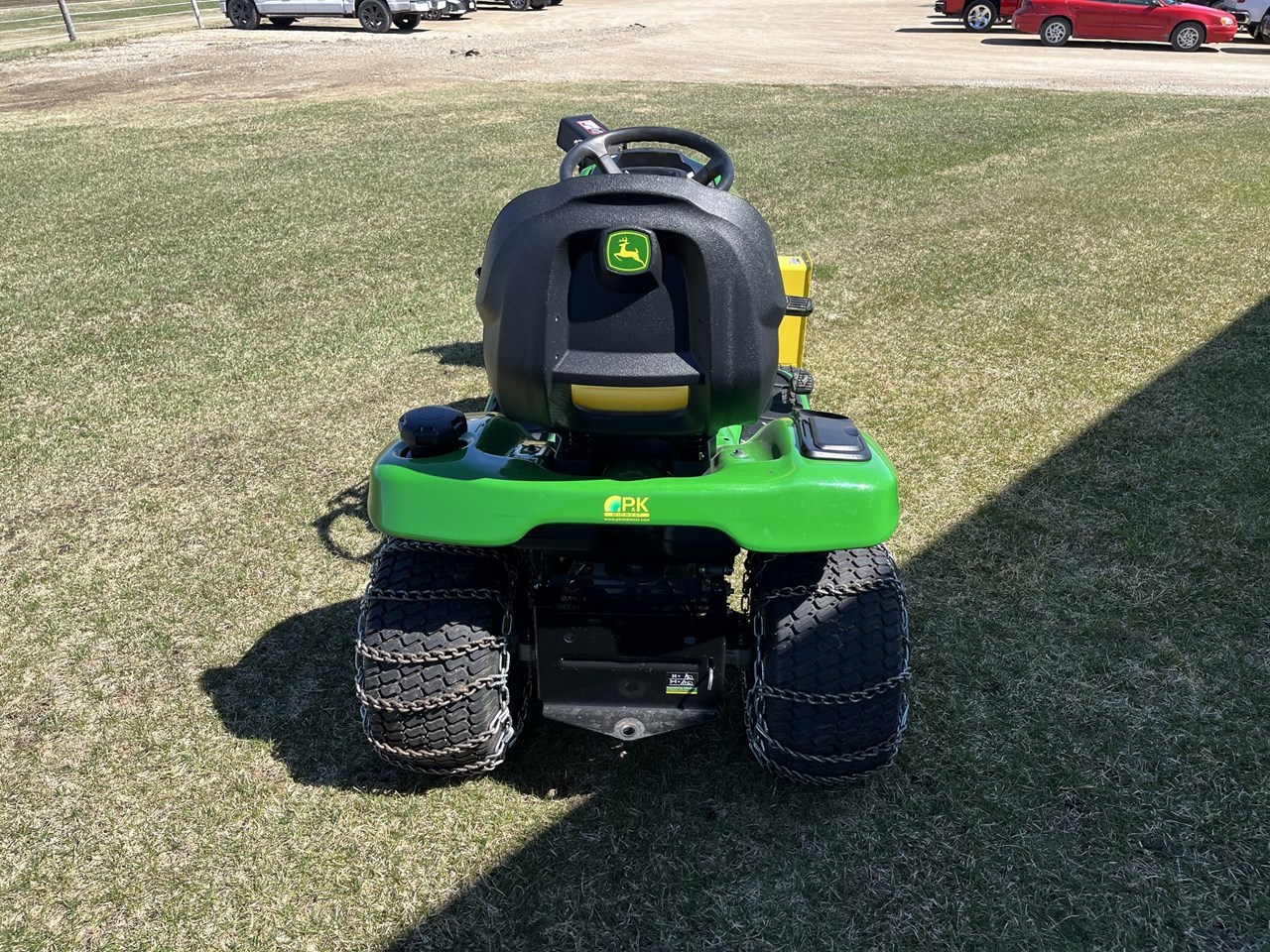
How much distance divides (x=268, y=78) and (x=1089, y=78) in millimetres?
11741

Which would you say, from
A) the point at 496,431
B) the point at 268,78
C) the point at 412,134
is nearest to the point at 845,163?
the point at 412,134

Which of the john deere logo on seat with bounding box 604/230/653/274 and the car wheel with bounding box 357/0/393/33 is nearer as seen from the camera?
the john deere logo on seat with bounding box 604/230/653/274

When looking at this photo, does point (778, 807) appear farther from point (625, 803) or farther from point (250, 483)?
point (250, 483)

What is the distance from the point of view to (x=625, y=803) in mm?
2619

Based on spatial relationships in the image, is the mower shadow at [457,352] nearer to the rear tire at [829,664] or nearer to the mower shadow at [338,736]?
the mower shadow at [338,736]

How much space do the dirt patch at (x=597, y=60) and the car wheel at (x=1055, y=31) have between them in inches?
8.6

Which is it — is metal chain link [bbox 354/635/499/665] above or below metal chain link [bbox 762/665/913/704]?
above

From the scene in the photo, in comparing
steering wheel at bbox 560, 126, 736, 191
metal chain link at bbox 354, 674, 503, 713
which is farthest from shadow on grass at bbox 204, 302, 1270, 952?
steering wheel at bbox 560, 126, 736, 191

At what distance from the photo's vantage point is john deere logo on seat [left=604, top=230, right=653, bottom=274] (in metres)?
1.98

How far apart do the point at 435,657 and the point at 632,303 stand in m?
0.96

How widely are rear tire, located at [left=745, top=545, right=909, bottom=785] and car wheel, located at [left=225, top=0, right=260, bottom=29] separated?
22.5 m

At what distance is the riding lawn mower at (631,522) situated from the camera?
2057mm

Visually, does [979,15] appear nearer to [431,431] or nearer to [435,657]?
[431,431]

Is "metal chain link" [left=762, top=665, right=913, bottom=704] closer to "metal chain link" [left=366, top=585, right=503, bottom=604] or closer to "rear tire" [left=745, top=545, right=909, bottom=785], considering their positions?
"rear tire" [left=745, top=545, right=909, bottom=785]
